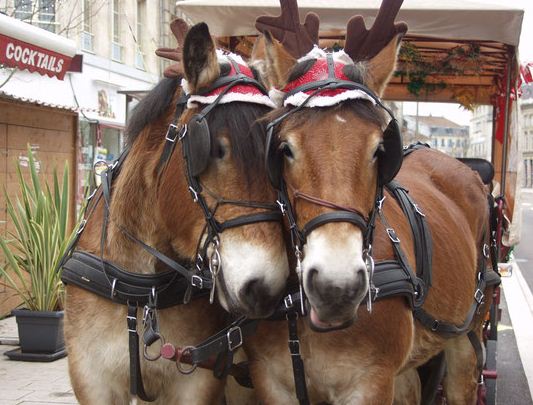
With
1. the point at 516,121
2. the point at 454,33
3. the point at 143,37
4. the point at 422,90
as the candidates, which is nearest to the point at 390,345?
the point at 454,33

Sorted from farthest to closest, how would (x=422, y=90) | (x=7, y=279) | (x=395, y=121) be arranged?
(x=7, y=279), (x=422, y=90), (x=395, y=121)

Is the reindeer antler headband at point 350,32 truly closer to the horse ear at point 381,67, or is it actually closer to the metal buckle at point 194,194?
the horse ear at point 381,67

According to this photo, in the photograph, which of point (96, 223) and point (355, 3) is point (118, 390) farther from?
point (355, 3)

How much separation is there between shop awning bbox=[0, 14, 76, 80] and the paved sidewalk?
294 centimetres

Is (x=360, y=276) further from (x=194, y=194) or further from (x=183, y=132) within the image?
(x=183, y=132)

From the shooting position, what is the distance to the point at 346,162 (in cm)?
242

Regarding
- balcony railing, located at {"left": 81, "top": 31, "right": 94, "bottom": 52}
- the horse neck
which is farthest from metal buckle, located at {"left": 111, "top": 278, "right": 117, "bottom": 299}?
balcony railing, located at {"left": 81, "top": 31, "right": 94, "bottom": 52}

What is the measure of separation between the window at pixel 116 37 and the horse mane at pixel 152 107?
18.9 meters

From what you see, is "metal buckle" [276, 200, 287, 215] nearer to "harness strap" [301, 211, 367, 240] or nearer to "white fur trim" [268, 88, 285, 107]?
"harness strap" [301, 211, 367, 240]

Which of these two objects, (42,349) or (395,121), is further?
(42,349)

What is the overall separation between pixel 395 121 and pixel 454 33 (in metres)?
2.26

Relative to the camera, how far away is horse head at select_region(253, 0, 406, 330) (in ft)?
7.45

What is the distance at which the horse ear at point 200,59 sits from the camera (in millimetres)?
2617

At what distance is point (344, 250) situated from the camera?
89.3 inches
